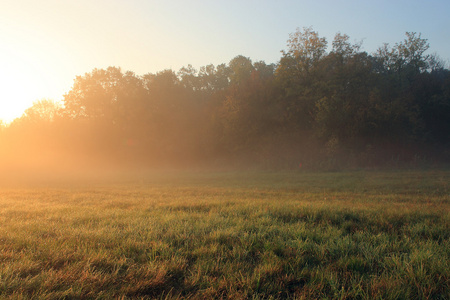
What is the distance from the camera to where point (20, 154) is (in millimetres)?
53344

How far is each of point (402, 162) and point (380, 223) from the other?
25003mm

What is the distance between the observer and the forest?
28078 mm

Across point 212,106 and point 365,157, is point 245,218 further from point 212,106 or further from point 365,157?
point 212,106

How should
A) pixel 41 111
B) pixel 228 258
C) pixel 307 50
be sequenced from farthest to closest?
pixel 41 111
pixel 307 50
pixel 228 258

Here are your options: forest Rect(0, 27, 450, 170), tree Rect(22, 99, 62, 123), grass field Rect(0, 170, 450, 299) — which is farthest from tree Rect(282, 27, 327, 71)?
tree Rect(22, 99, 62, 123)

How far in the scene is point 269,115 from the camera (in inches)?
1288

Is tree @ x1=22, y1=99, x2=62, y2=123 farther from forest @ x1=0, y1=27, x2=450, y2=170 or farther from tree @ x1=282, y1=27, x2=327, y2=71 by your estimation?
tree @ x1=282, y1=27, x2=327, y2=71

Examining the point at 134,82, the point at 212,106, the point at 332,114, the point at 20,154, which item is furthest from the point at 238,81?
the point at 20,154

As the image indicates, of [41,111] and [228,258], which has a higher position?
[41,111]

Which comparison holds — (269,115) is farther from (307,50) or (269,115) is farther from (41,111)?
(41,111)

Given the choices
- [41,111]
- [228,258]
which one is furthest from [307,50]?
[41,111]

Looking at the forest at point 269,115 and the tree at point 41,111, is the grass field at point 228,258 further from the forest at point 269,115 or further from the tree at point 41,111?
the tree at point 41,111

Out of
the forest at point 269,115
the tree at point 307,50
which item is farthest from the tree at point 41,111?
the tree at point 307,50

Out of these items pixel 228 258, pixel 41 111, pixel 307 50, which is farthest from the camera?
pixel 41 111
